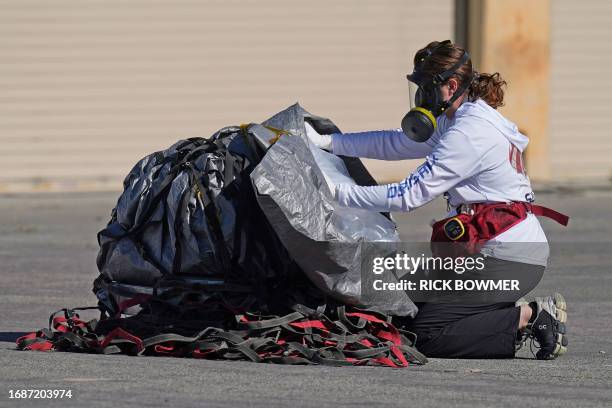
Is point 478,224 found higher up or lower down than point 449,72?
lower down

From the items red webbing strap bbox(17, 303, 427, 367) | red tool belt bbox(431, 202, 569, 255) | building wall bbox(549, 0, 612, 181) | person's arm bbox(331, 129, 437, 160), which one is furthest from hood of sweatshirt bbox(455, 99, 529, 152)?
building wall bbox(549, 0, 612, 181)

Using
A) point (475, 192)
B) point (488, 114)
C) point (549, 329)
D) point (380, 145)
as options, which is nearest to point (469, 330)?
point (549, 329)

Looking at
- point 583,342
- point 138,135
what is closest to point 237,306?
point 583,342

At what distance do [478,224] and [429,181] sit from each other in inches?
12.9

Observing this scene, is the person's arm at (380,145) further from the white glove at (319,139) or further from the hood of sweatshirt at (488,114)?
the hood of sweatshirt at (488,114)

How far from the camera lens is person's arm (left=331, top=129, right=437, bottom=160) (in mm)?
6770

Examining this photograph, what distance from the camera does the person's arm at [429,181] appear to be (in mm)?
6129

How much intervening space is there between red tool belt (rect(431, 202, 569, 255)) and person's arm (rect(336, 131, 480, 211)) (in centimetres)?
19

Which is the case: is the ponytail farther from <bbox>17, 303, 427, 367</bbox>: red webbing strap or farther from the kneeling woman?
<bbox>17, 303, 427, 367</bbox>: red webbing strap

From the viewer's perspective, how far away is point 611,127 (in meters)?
17.2

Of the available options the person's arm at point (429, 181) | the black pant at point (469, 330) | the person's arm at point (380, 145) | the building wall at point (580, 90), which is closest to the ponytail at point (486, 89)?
the person's arm at point (429, 181)

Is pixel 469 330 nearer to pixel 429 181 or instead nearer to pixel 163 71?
pixel 429 181

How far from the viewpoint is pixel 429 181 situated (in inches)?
242

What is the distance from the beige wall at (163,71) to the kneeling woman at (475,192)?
9.86m
